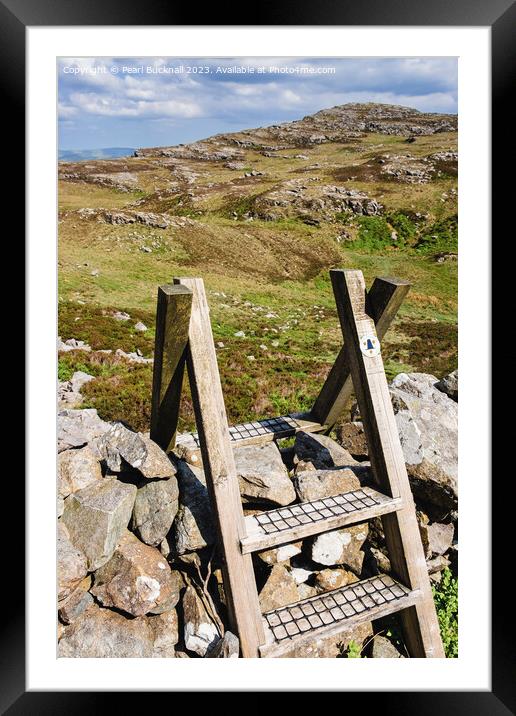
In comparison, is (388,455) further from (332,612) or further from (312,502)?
(332,612)

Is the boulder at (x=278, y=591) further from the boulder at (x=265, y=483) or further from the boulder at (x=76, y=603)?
the boulder at (x=76, y=603)

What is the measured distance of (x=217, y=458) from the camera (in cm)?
265

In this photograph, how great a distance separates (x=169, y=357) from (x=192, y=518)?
1.26 metres

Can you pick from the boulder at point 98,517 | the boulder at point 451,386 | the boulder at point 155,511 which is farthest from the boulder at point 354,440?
the boulder at point 98,517

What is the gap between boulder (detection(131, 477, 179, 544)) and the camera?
10.3 ft

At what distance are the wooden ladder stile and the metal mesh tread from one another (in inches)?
26.9

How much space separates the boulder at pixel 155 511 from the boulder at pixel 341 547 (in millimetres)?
1128

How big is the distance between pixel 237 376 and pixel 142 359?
2382 mm

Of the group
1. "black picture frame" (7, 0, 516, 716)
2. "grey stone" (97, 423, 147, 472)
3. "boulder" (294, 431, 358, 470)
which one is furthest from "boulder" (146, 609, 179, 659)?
"boulder" (294, 431, 358, 470)

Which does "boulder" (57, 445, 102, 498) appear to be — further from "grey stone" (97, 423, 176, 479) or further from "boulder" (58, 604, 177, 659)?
"boulder" (58, 604, 177, 659)

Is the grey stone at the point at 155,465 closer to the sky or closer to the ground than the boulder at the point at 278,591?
closer to the sky

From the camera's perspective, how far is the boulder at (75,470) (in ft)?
10.6
